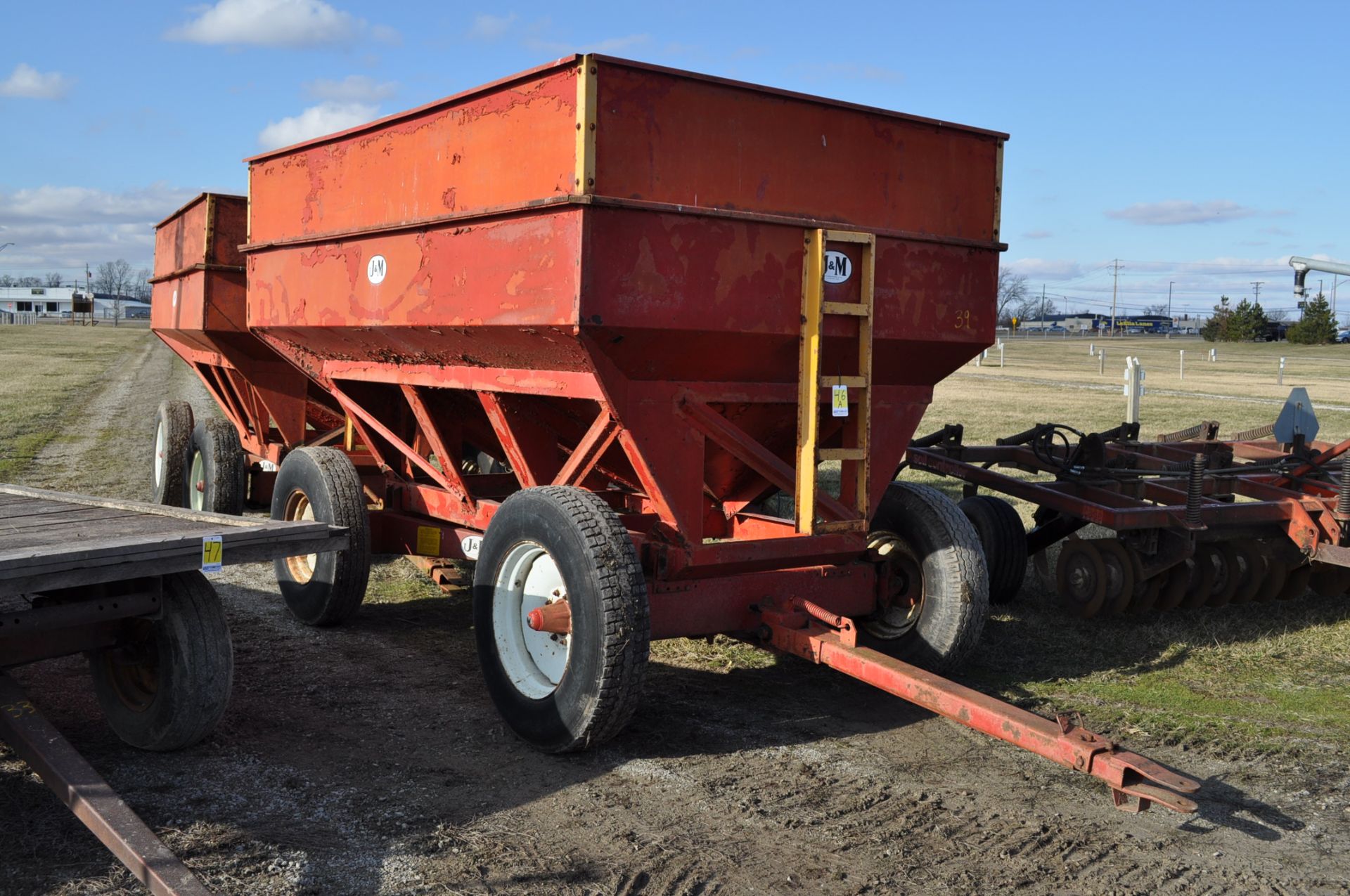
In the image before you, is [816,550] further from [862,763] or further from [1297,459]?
[1297,459]

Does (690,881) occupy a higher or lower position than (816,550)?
lower

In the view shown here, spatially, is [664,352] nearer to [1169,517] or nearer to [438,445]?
[438,445]

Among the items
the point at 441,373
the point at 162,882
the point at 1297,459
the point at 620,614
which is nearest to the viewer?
the point at 162,882

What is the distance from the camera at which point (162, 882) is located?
3.21m

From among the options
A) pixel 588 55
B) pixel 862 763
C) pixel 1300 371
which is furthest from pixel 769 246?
pixel 1300 371

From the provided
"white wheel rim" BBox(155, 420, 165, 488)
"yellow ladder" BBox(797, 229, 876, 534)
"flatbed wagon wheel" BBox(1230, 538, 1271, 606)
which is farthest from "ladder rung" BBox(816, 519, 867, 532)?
"white wheel rim" BBox(155, 420, 165, 488)

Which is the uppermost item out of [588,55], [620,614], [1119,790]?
[588,55]

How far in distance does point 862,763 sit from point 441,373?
2.92 m

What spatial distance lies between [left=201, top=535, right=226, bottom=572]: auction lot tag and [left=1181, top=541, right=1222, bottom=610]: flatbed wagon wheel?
561 cm

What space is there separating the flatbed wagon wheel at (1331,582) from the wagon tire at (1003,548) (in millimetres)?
2016

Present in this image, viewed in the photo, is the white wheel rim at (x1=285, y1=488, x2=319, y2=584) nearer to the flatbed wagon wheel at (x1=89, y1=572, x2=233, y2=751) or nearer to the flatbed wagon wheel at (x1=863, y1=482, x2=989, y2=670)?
the flatbed wagon wheel at (x1=89, y1=572, x2=233, y2=751)

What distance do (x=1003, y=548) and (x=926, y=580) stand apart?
1.84 m

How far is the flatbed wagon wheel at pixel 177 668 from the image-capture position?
448cm

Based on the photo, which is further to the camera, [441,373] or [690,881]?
[441,373]
